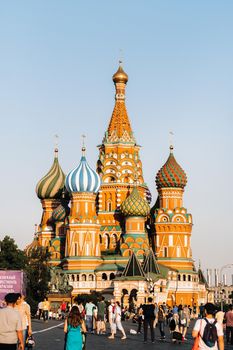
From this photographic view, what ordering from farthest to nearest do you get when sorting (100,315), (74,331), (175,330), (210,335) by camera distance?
1. (100,315)
2. (175,330)
3. (74,331)
4. (210,335)

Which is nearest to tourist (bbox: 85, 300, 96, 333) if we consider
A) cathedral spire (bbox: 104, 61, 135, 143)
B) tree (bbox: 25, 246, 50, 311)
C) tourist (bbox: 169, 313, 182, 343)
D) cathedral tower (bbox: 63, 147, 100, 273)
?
tourist (bbox: 169, 313, 182, 343)

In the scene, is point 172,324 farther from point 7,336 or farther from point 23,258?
point 23,258

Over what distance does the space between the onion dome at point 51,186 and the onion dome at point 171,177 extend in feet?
37.3

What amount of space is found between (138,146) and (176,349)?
65.5 meters

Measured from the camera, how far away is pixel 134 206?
256ft

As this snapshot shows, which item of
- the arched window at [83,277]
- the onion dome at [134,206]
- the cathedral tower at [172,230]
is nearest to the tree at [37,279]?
the arched window at [83,277]

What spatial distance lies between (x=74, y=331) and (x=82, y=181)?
2563 inches

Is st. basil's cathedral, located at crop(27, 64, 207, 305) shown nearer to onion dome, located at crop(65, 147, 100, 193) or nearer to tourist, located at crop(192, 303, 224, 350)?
onion dome, located at crop(65, 147, 100, 193)

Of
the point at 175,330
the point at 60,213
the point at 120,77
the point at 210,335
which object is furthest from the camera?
the point at 120,77

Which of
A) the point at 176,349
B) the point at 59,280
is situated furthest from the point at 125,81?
the point at 176,349

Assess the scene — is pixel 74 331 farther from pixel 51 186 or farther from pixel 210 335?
pixel 51 186

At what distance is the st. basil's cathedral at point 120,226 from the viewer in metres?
76.2

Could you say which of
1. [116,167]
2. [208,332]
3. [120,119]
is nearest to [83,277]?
[116,167]

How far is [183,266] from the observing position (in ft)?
262
